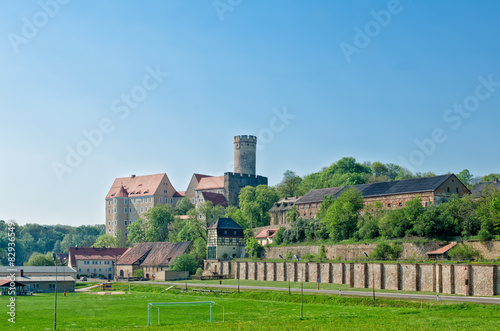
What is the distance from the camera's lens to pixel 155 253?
10656 centimetres

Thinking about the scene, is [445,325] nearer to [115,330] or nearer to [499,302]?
[499,302]

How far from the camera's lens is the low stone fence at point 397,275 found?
53750 millimetres

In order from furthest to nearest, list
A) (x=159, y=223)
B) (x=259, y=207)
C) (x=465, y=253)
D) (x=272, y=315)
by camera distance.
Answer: (x=159, y=223), (x=259, y=207), (x=465, y=253), (x=272, y=315)

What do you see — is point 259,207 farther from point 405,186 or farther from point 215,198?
point 405,186

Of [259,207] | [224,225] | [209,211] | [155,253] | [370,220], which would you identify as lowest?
[155,253]

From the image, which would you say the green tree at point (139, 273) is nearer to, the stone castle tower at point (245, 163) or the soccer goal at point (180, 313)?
the stone castle tower at point (245, 163)

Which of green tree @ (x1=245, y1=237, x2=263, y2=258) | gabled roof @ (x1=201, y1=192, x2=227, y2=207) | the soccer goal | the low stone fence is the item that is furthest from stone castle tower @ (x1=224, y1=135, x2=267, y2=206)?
the soccer goal

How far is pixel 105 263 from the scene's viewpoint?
399 feet

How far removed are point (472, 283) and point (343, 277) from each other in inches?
738

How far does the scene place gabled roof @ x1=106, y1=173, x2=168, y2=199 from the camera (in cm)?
14975

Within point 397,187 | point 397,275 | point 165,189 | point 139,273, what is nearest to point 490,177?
point 397,187

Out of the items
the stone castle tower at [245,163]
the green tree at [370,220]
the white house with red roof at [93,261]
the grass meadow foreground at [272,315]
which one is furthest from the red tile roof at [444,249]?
the stone castle tower at [245,163]

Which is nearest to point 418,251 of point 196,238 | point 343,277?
point 343,277

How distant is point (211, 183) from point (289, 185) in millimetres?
17635
